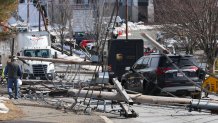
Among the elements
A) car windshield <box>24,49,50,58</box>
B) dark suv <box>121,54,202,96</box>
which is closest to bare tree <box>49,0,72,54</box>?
car windshield <box>24,49,50,58</box>

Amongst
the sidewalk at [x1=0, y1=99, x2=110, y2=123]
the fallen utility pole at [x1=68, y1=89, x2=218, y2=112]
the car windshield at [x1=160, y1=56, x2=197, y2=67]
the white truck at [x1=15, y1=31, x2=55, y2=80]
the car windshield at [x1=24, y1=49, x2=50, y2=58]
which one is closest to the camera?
the fallen utility pole at [x1=68, y1=89, x2=218, y2=112]

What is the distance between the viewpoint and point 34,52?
36.4m

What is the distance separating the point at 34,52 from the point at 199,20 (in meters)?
11.1

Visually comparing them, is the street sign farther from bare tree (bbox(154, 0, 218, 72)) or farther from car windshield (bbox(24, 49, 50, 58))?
car windshield (bbox(24, 49, 50, 58))

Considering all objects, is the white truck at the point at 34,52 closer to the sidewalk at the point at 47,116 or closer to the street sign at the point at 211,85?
the street sign at the point at 211,85

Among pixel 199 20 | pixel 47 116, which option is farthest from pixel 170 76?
pixel 199 20

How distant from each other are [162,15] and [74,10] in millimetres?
21408

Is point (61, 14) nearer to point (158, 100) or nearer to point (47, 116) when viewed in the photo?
point (158, 100)

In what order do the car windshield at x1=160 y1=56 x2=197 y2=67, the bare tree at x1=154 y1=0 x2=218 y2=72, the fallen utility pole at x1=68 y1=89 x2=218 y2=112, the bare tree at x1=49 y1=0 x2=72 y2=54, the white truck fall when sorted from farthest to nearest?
the bare tree at x1=49 y1=0 x2=72 y2=54 < the white truck < the bare tree at x1=154 y1=0 x2=218 y2=72 < the car windshield at x1=160 y1=56 x2=197 y2=67 < the fallen utility pole at x1=68 y1=89 x2=218 y2=112

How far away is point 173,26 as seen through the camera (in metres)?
40.0

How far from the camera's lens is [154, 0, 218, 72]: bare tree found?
3416 centimetres

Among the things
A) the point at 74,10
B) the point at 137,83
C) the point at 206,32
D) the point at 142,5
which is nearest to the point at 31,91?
the point at 137,83

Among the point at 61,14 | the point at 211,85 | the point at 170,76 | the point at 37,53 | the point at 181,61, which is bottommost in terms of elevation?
the point at 211,85

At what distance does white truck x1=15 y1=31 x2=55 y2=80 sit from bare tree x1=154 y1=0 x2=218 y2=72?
29.5 ft
